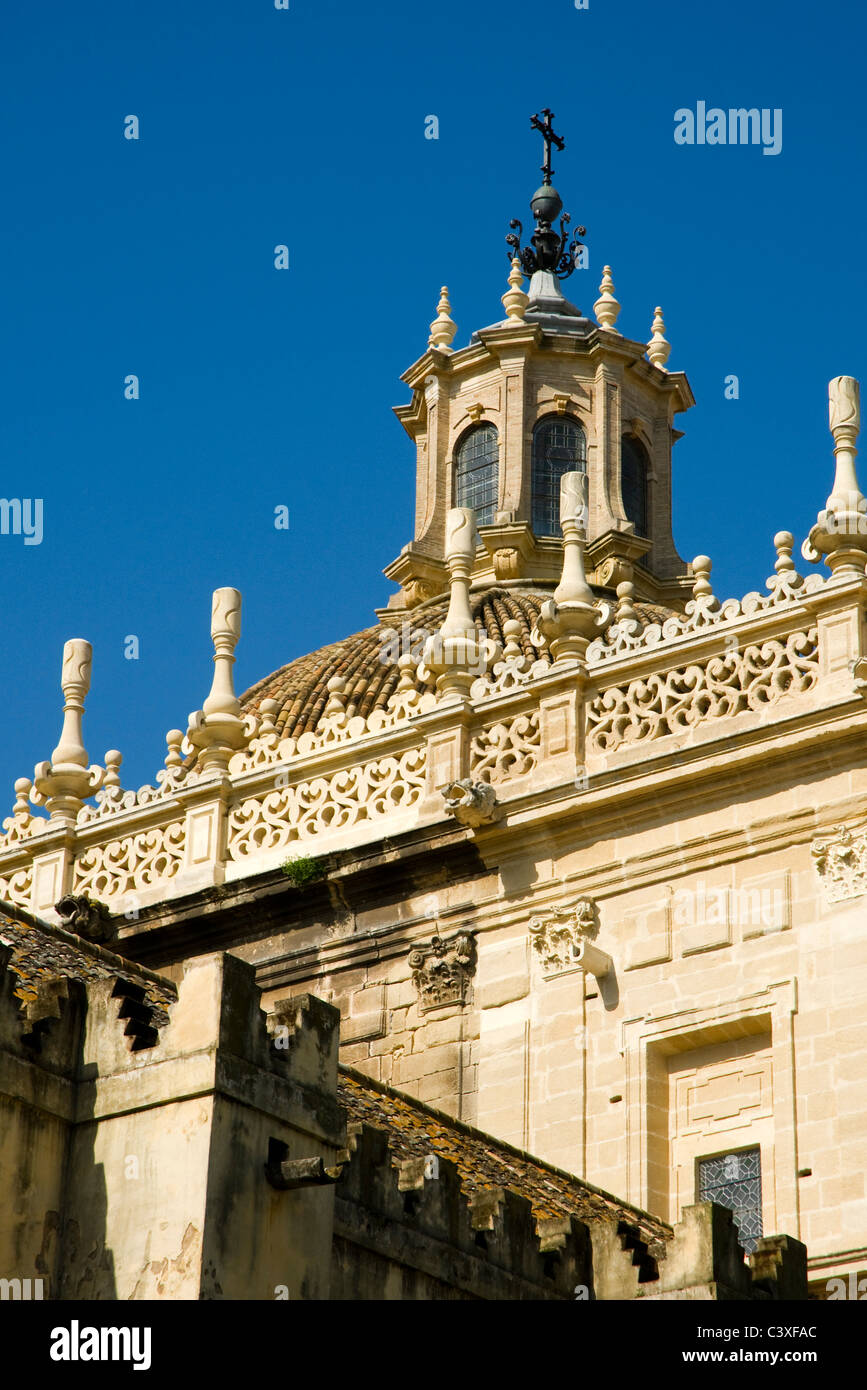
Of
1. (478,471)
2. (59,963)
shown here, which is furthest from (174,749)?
(478,471)

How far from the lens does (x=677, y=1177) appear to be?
2152 centimetres

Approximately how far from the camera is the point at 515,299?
4347cm

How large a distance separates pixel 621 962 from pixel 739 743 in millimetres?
1952

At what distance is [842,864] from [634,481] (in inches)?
911

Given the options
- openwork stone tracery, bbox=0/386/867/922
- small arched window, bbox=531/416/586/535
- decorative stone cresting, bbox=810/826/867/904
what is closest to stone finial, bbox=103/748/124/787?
openwork stone tracery, bbox=0/386/867/922

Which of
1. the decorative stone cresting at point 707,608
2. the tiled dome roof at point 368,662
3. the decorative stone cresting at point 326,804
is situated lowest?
the decorative stone cresting at point 326,804

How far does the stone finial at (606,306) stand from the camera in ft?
145

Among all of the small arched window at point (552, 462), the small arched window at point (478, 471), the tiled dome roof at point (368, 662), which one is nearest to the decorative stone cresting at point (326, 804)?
the tiled dome roof at point (368, 662)

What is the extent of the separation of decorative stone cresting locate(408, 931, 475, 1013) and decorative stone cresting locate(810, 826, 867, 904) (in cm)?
321

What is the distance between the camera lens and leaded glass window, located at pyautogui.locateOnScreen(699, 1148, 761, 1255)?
68.7ft

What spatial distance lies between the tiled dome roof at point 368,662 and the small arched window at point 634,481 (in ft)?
12.6

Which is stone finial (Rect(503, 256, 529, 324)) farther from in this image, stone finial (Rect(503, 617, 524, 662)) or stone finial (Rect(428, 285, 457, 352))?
stone finial (Rect(503, 617, 524, 662))

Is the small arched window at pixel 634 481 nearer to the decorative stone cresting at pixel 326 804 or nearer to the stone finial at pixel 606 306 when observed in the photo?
the stone finial at pixel 606 306
